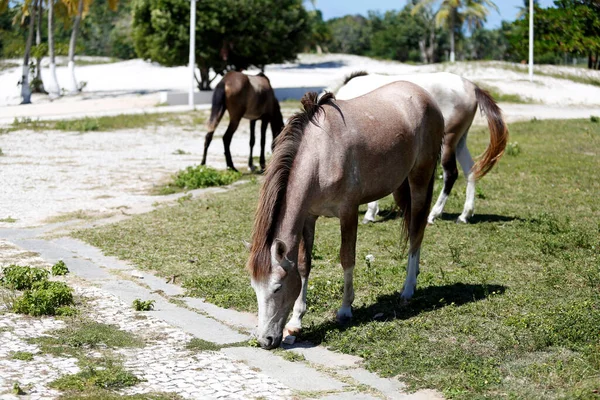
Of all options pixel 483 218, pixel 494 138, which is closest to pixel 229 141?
pixel 483 218

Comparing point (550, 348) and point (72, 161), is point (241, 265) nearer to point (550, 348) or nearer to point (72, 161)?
point (550, 348)

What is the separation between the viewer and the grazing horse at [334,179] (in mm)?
6332

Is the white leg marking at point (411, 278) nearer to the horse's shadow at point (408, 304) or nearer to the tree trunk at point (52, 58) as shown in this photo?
the horse's shadow at point (408, 304)

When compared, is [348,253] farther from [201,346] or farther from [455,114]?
[455,114]

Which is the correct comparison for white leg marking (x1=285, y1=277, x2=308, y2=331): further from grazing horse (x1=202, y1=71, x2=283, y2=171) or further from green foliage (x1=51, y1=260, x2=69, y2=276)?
grazing horse (x1=202, y1=71, x2=283, y2=171)

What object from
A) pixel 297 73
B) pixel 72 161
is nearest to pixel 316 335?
pixel 72 161

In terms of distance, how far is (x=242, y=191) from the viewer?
47.4ft

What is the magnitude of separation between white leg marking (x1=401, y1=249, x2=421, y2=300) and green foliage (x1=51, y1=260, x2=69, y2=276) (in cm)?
347

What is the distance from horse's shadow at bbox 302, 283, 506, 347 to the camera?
22.7 feet

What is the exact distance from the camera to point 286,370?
5.99 m

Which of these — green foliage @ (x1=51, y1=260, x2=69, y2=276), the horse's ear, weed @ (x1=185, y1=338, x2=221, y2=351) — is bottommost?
weed @ (x1=185, y1=338, x2=221, y2=351)

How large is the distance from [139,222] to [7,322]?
15.5 feet

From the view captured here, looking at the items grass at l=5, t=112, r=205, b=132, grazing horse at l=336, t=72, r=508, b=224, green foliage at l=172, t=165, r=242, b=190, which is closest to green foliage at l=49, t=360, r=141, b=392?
grazing horse at l=336, t=72, r=508, b=224

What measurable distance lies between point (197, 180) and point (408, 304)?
26.5 feet
